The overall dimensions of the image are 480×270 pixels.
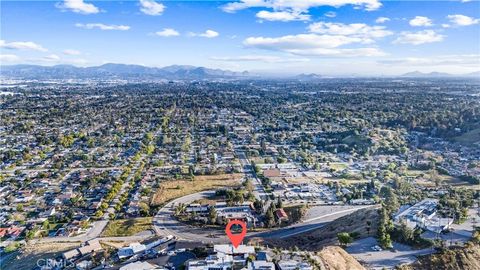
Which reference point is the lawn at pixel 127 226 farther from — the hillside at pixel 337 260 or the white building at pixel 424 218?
the white building at pixel 424 218

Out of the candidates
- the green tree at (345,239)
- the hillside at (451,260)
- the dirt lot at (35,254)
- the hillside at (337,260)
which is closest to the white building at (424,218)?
the hillside at (451,260)

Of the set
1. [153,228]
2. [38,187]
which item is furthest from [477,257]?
[38,187]

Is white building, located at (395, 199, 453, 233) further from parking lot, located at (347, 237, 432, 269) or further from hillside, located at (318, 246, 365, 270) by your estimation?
hillside, located at (318, 246, 365, 270)

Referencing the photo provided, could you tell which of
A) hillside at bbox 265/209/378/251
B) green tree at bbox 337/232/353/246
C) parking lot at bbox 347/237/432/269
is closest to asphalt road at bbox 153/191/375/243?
hillside at bbox 265/209/378/251

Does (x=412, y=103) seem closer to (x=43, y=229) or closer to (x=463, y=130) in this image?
(x=463, y=130)

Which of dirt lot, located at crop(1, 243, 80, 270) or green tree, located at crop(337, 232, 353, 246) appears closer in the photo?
green tree, located at crop(337, 232, 353, 246)

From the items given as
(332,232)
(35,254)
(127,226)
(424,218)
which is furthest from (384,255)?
(35,254)

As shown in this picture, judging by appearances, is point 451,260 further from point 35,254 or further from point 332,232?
point 35,254
